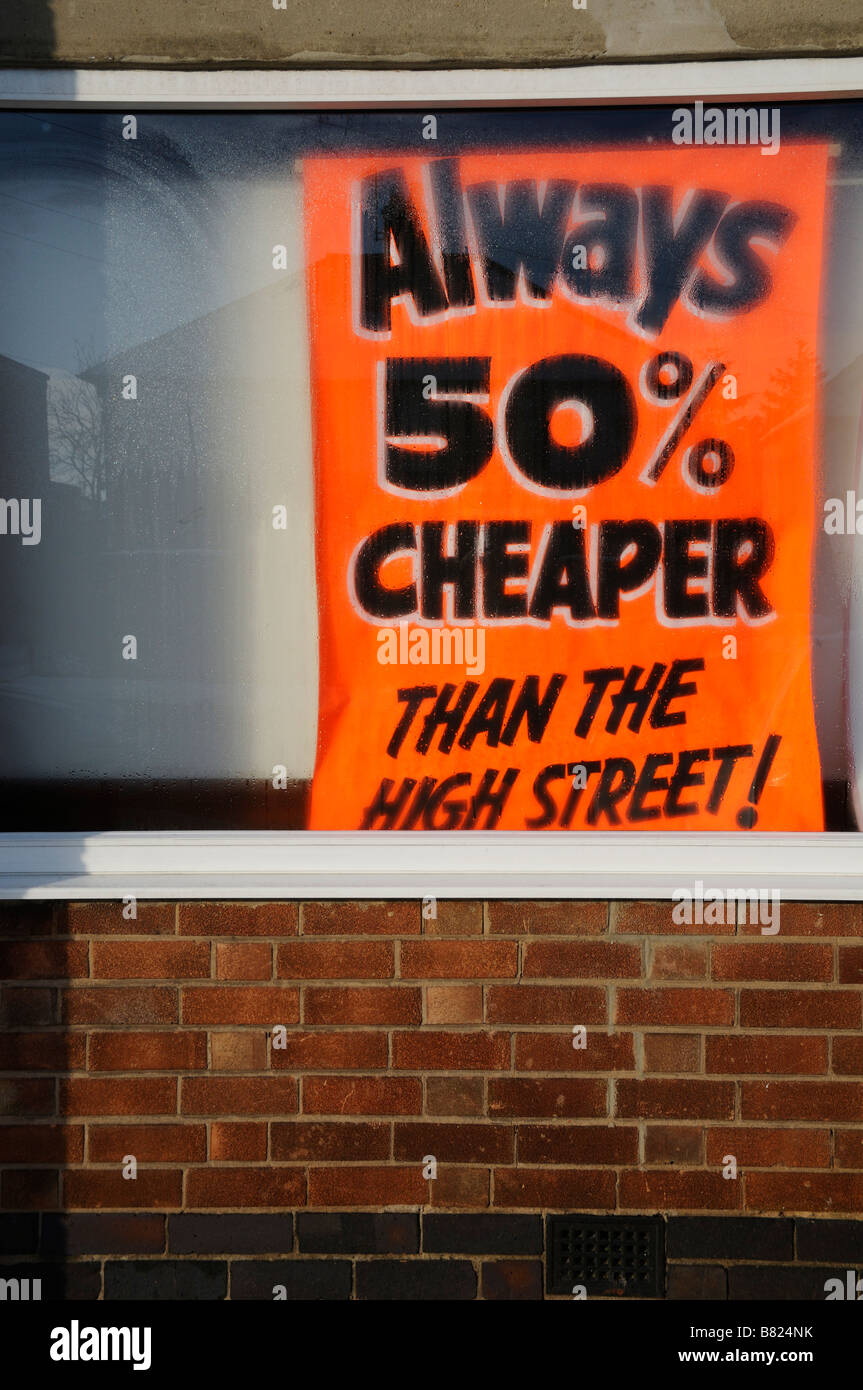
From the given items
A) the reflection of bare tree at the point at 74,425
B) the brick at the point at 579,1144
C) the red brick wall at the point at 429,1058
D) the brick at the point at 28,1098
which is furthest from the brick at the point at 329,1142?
the reflection of bare tree at the point at 74,425

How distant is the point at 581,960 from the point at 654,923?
0.22 m

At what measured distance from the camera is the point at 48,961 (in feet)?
10.4

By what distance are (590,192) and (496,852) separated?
183 cm

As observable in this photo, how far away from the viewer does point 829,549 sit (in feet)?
10.5

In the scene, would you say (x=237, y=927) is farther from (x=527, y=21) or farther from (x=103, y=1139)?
(x=527, y=21)

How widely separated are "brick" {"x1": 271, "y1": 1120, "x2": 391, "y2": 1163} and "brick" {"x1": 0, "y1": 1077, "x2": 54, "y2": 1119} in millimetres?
623

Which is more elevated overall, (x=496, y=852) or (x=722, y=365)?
(x=722, y=365)

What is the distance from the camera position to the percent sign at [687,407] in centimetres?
321

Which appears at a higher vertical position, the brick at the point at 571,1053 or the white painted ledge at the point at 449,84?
the white painted ledge at the point at 449,84

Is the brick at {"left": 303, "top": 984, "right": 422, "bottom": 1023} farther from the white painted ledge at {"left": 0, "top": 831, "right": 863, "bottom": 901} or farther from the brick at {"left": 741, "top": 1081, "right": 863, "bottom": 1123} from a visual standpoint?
the brick at {"left": 741, "top": 1081, "right": 863, "bottom": 1123}

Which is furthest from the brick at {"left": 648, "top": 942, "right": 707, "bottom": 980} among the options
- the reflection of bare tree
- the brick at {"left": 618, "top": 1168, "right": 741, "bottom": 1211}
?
the reflection of bare tree

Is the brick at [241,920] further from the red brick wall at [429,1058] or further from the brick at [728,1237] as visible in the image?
the brick at [728,1237]

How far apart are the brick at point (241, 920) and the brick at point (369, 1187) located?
668mm

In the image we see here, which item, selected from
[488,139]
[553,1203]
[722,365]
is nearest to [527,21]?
[488,139]
